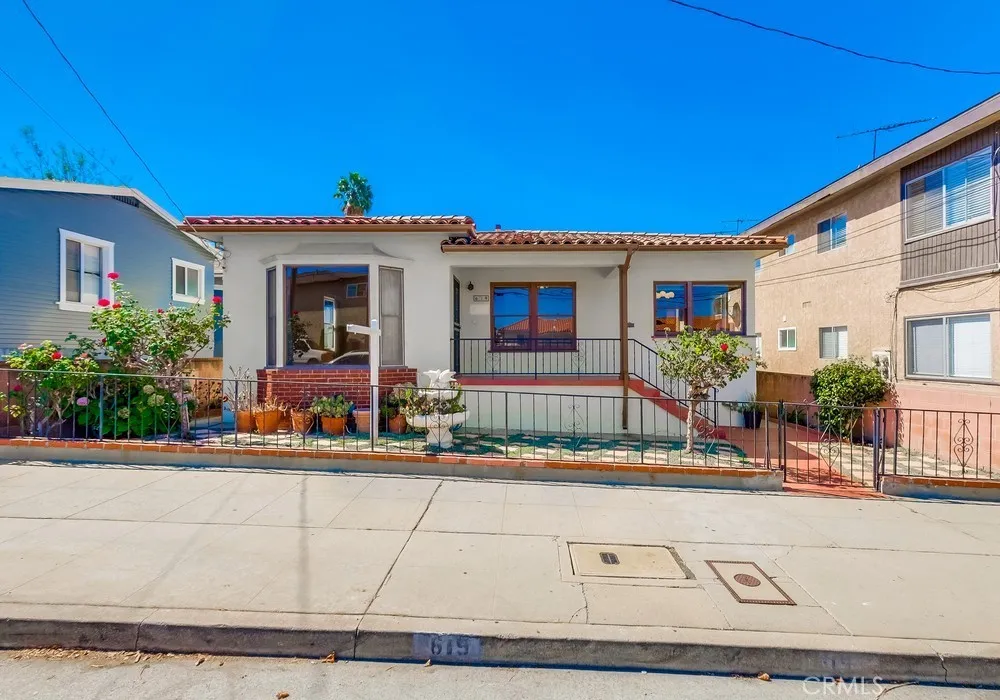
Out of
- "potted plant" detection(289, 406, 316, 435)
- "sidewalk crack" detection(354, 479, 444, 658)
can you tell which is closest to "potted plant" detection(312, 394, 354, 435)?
"potted plant" detection(289, 406, 316, 435)

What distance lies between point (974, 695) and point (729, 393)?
293 inches

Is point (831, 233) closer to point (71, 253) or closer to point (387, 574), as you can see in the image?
point (387, 574)

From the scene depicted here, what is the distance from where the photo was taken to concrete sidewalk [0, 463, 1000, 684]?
2934 mm

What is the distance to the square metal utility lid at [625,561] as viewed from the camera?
3.79 m

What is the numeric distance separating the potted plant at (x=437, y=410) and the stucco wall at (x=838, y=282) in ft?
29.1

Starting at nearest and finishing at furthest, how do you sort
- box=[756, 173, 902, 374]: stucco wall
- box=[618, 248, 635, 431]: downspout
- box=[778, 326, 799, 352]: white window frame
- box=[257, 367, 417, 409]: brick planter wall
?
box=[257, 367, 417, 409]: brick planter wall, box=[618, 248, 635, 431]: downspout, box=[756, 173, 902, 374]: stucco wall, box=[778, 326, 799, 352]: white window frame

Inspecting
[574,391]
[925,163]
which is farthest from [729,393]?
[925,163]

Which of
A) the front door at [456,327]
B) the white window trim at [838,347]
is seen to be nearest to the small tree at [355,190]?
the front door at [456,327]

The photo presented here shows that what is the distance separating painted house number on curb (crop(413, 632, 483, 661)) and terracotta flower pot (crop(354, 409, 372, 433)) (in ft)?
17.5

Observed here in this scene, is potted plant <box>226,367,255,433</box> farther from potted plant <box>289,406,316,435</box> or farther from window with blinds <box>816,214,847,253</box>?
window with blinds <box>816,214,847,253</box>

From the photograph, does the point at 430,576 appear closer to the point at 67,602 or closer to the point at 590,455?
the point at 67,602

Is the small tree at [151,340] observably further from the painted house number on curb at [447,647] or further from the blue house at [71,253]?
the painted house number on curb at [447,647]

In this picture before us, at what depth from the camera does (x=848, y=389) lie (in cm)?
928

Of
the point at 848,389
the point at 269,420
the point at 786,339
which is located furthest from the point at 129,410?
the point at 786,339
